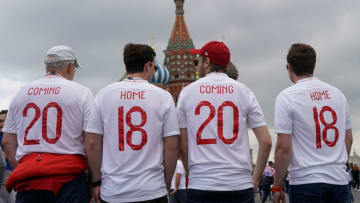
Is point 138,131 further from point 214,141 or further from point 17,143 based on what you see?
point 17,143

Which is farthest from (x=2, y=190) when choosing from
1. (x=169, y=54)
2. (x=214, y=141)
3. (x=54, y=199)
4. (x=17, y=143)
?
(x=169, y=54)

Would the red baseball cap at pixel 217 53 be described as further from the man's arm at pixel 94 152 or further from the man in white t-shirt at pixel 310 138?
the man's arm at pixel 94 152

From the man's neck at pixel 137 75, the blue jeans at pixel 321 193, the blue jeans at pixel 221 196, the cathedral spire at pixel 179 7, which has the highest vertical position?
the cathedral spire at pixel 179 7

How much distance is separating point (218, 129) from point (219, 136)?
6cm

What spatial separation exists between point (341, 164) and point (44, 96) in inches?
117

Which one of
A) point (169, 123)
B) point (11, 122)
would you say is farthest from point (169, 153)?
point (11, 122)

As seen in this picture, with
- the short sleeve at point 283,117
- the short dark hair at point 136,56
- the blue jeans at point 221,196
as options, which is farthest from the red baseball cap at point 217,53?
the blue jeans at point 221,196

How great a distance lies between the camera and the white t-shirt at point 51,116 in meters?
4.19

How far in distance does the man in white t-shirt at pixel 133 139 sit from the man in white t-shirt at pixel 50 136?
0.22 metres

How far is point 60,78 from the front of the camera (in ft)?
14.7

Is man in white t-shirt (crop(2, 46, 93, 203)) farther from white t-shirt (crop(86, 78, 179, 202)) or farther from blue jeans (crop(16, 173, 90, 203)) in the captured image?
white t-shirt (crop(86, 78, 179, 202))

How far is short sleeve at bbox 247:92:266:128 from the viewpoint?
409cm

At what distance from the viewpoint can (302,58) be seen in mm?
4555

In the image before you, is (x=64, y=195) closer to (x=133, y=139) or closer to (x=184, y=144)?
(x=133, y=139)
